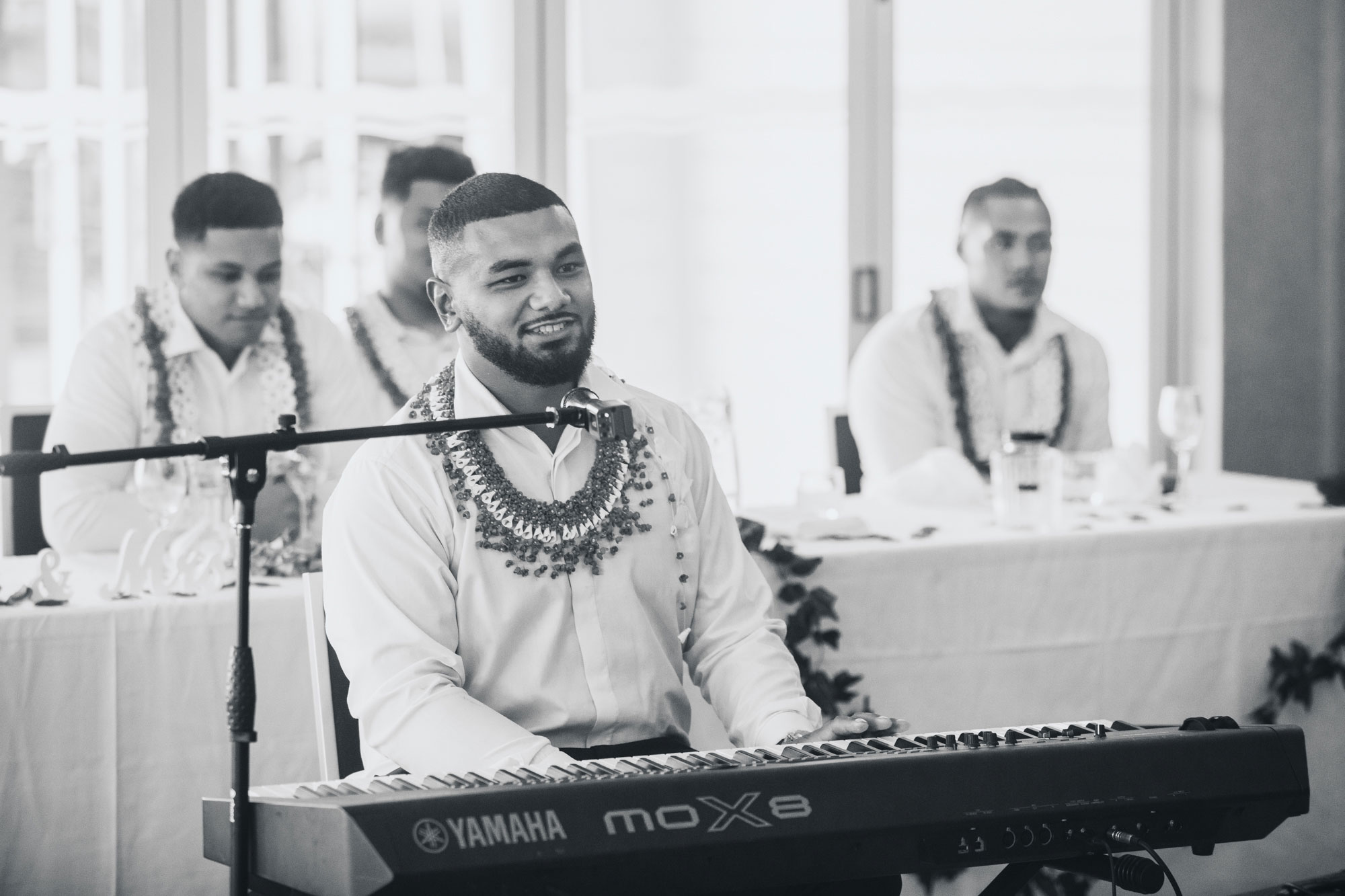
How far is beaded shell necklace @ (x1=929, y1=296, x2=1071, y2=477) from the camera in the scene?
157 inches

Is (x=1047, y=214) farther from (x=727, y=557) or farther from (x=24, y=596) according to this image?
(x=24, y=596)

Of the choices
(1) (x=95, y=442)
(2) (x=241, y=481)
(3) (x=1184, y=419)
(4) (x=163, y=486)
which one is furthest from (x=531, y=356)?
(3) (x=1184, y=419)

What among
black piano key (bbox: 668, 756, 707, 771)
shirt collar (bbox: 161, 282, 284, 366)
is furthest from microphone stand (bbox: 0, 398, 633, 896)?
shirt collar (bbox: 161, 282, 284, 366)

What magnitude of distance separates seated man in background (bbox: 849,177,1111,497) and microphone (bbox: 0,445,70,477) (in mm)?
2754

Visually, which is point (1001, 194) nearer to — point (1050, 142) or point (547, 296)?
point (1050, 142)

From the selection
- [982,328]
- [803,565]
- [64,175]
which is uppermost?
[64,175]

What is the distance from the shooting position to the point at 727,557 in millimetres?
2139

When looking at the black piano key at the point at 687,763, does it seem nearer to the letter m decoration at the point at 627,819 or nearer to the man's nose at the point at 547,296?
the letter m decoration at the point at 627,819

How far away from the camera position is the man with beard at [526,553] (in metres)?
1.90

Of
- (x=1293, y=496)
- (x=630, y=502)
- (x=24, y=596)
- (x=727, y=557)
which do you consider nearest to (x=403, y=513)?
(x=630, y=502)

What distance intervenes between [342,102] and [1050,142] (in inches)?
109

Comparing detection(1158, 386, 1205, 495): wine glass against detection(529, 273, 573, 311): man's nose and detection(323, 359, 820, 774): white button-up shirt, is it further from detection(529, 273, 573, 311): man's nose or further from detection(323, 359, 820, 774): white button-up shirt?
detection(529, 273, 573, 311): man's nose

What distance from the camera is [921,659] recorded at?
9.07 ft

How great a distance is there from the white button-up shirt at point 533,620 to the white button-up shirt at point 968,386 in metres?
1.80
